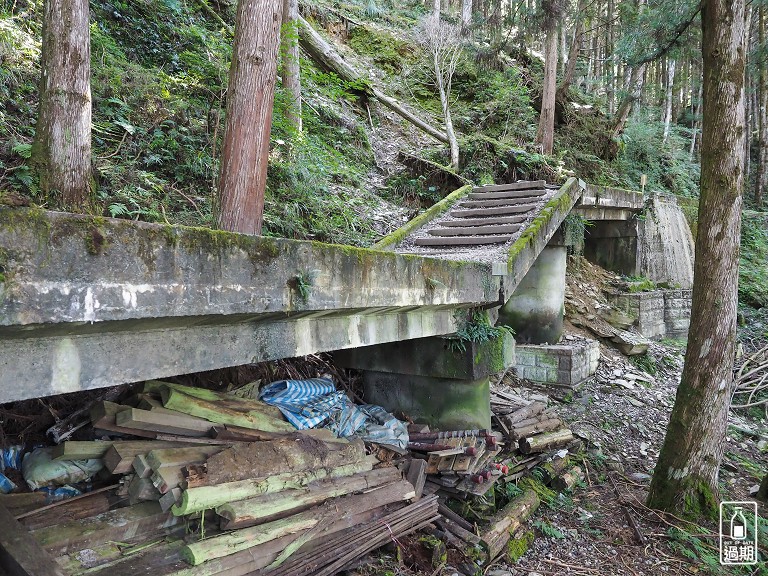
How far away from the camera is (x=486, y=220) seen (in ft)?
28.4

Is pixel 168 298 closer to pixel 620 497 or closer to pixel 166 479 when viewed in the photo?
pixel 166 479

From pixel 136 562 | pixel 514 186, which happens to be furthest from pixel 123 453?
pixel 514 186

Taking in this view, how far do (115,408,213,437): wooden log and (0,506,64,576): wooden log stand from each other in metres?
0.84

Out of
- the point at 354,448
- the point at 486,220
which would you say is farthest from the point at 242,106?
the point at 486,220

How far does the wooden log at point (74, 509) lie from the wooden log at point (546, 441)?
191 inches

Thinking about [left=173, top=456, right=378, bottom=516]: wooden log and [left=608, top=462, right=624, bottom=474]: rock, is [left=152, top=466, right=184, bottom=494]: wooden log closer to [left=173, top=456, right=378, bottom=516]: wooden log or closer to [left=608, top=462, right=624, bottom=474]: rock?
[left=173, top=456, right=378, bottom=516]: wooden log

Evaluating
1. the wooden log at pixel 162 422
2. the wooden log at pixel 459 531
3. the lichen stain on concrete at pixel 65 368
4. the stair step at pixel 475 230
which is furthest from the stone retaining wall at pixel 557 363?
the lichen stain on concrete at pixel 65 368

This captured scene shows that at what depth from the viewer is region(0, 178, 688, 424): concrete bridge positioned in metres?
2.01

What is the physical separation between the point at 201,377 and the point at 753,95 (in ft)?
90.5

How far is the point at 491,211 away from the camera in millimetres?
8953

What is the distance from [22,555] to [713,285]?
6.52m

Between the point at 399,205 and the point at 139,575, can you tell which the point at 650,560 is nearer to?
the point at 139,575

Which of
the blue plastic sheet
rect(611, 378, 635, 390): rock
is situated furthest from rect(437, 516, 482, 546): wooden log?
rect(611, 378, 635, 390): rock

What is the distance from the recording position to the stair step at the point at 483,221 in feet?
27.5
